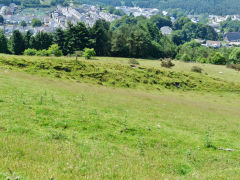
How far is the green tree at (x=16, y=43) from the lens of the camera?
9083 centimetres

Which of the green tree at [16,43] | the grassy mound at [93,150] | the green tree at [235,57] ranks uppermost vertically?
the grassy mound at [93,150]

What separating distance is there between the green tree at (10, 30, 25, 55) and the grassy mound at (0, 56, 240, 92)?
45.4 meters

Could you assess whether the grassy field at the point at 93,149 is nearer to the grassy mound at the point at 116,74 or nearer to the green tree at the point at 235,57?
the grassy mound at the point at 116,74

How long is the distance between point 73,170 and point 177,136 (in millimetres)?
10430

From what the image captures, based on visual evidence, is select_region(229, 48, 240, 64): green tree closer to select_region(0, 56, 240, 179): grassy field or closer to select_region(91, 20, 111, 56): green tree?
select_region(91, 20, 111, 56): green tree

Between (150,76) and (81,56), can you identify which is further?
(81,56)

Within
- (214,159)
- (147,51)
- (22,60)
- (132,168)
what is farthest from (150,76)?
(147,51)

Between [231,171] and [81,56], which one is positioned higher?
[231,171]

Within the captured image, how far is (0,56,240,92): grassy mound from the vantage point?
149 ft

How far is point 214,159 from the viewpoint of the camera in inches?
514

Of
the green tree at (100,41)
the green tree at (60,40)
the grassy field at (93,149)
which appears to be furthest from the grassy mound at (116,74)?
the green tree at (100,41)

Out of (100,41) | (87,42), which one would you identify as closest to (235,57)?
(100,41)

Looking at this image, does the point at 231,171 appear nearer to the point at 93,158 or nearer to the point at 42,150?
the point at 93,158

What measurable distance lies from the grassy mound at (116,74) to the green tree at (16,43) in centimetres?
4542
